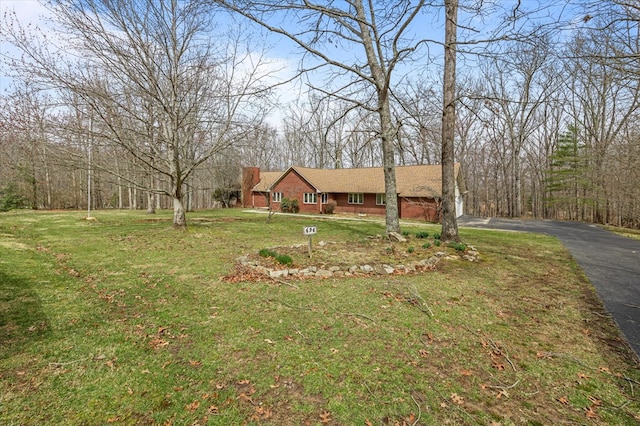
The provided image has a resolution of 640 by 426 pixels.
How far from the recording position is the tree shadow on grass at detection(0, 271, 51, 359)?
3475 millimetres

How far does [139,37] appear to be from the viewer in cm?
1012

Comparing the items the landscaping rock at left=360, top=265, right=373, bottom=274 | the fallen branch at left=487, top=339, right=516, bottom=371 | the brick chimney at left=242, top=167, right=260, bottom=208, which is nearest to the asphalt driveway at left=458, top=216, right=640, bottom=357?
the fallen branch at left=487, top=339, right=516, bottom=371

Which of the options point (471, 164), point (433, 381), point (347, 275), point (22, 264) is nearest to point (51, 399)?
point (433, 381)

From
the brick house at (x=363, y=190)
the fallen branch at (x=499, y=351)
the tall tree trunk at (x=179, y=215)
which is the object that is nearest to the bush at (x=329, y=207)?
the brick house at (x=363, y=190)

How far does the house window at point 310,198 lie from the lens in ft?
91.0

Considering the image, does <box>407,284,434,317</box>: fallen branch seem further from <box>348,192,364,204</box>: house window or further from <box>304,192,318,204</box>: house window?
<box>304,192,318,204</box>: house window

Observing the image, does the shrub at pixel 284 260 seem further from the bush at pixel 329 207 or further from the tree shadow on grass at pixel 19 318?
the bush at pixel 329 207


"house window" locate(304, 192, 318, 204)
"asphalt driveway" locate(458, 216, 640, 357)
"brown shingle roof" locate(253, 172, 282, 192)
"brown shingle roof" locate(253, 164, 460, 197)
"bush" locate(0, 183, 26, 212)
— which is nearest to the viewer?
"asphalt driveway" locate(458, 216, 640, 357)

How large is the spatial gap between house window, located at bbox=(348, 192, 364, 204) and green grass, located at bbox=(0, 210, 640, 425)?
19711 millimetres

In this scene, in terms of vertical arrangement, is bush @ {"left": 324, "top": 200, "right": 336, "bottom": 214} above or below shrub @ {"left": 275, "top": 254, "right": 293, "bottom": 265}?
above

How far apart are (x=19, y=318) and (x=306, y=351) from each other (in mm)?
4303

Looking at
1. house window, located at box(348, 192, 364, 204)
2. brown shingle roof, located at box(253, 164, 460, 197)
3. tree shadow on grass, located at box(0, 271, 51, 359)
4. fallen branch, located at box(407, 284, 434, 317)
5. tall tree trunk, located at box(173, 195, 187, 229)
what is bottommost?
fallen branch, located at box(407, 284, 434, 317)

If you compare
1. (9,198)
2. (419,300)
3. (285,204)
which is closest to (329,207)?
(285,204)

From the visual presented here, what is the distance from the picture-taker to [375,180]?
26062 mm
